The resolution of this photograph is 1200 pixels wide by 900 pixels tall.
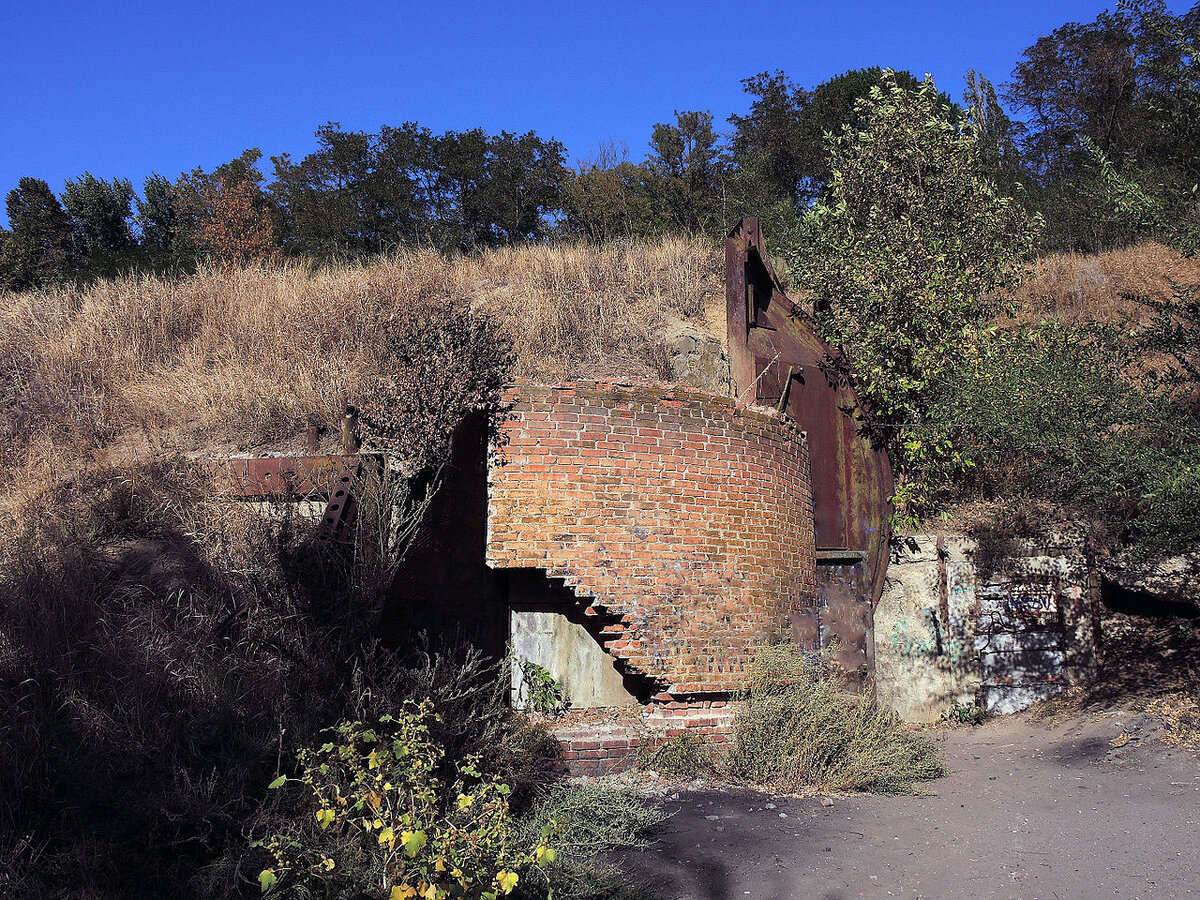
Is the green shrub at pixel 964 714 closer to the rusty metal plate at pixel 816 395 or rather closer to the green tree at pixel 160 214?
the rusty metal plate at pixel 816 395

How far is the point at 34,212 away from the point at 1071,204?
3304 centimetres

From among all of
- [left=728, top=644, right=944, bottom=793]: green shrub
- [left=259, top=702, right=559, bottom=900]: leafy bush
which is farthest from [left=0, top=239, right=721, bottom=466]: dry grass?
[left=259, top=702, right=559, bottom=900]: leafy bush

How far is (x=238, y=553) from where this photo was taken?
8.20 m

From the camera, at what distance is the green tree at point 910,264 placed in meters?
12.0

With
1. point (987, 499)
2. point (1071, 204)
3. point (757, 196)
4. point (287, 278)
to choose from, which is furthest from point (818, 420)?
point (1071, 204)

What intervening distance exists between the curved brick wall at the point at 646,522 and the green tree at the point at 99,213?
27.8m

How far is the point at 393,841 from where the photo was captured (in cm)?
425

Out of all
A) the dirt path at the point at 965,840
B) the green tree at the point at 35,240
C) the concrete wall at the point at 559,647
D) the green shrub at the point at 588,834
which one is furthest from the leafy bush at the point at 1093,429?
the green tree at the point at 35,240

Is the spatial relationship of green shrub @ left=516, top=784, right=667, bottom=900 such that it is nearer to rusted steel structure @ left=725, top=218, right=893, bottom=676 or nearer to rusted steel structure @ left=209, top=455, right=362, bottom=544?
rusted steel structure @ left=209, top=455, right=362, bottom=544

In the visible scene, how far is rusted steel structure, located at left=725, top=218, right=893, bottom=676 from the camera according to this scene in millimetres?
9820

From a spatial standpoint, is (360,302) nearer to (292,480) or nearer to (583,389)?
(292,480)

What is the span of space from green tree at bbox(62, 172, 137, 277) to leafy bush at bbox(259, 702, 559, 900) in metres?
30.0

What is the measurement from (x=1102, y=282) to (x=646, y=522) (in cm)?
1662

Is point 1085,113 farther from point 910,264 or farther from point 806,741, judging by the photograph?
point 806,741
